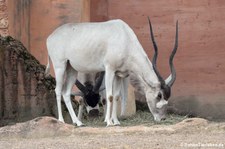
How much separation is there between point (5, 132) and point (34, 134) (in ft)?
1.16

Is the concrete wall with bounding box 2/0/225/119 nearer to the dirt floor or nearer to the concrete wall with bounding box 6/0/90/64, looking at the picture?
the concrete wall with bounding box 6/0/90/64

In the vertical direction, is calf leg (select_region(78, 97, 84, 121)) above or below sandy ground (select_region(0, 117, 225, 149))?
below

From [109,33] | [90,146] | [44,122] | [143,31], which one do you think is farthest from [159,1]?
[90,146]

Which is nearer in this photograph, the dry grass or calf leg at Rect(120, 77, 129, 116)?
the dry grass

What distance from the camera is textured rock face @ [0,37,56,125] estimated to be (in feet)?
37.8

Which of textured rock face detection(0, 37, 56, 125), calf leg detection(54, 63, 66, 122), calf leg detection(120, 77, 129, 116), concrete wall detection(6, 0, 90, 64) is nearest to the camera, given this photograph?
calf leg detection(54, 63, 66, 122)

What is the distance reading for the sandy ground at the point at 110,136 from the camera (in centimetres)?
811

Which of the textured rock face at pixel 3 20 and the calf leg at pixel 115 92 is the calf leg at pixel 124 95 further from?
the textured rock face at pixel 3 20

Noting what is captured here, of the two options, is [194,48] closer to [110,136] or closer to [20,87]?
[20,87]

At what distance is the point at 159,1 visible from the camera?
45.7 ft

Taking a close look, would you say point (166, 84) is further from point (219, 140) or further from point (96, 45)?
A: point (219, 140)

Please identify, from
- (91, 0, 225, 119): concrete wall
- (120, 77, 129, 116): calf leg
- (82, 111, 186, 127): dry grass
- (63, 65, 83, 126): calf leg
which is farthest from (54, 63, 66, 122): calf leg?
(91, 0, 225, 119): concrete wall

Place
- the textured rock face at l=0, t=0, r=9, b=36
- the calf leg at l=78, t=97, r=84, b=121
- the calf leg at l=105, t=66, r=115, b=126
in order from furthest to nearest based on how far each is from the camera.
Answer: the textured rock face at l=0, t=0, r=9, b=36 < the calf leg at l=78, t=97, r=84, b=121 < the calf leg at l=105, t=66, r=115, b=126

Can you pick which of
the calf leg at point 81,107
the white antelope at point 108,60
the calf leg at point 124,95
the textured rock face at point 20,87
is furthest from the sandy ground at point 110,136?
the calf leg at point 124,95
